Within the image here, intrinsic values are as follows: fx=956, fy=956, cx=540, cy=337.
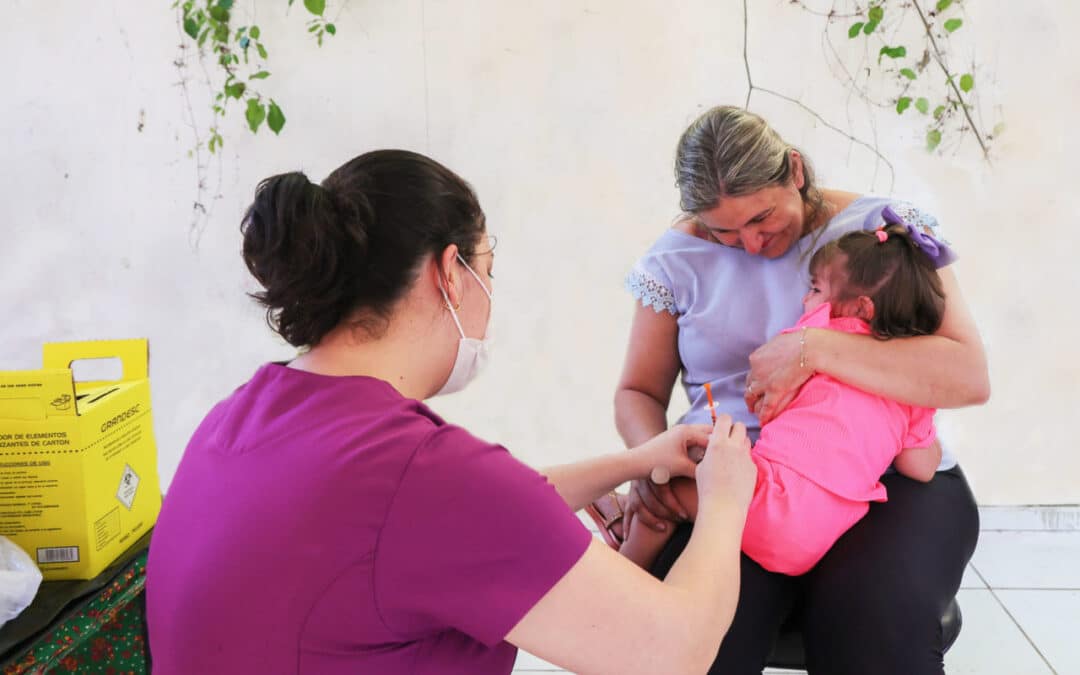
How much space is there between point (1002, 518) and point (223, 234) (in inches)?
97.6

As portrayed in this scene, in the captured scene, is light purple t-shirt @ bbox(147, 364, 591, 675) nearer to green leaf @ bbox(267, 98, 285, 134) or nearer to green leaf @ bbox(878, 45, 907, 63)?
green leaf @ bbox(267, 98, 285, 134)

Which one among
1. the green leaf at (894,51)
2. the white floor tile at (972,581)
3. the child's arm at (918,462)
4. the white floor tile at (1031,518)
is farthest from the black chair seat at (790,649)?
the green leaf at (894,51)

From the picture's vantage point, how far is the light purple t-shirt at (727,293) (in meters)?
1.75

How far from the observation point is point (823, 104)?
2.69 meters

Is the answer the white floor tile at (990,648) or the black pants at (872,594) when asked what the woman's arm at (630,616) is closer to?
the black pants at (872,594)

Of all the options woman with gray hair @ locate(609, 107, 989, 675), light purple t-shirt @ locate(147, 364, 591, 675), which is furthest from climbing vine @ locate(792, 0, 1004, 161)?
light purple t-shirt @ locate(147, 364, 591, 675)

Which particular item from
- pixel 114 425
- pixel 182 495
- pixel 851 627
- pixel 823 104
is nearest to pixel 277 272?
pixel 182 495

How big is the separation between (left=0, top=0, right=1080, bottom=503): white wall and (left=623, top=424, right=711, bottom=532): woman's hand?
4.16 feet

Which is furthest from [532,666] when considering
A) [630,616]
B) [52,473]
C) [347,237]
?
[347,237]

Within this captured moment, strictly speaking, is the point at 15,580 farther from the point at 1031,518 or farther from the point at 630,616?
the point at 1031,518

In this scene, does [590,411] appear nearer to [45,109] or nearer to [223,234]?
[223,234]

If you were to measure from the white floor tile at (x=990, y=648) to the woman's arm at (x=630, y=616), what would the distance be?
150 centimetres

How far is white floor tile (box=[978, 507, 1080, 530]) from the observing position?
288cm

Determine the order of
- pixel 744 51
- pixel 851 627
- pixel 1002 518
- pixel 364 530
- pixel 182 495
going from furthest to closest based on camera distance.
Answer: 1. pixel 1002 518
2. pixel 744 51
3. pixel 851 627
4. pixel 182 495
5. pixel 364 530
